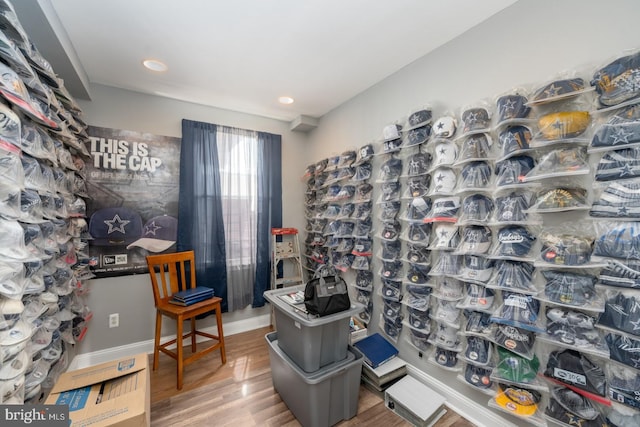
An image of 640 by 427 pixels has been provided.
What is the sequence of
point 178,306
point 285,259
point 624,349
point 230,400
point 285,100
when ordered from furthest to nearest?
point 285,259 < point 285,100 < point 178,306 < point 230,400 < point 624,349

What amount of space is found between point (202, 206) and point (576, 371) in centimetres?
303

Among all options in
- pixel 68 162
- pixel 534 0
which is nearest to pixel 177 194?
pixel 68 162

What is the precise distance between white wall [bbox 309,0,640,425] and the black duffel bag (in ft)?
2.54

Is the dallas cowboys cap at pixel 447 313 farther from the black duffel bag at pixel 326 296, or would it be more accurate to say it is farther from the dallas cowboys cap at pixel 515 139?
the dallas cowboys cap at pixel 515 139

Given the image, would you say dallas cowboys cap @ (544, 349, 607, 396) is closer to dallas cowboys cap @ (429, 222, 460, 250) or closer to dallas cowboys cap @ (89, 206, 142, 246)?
dallas cowboys cap @ (429, 222, 460, 250)

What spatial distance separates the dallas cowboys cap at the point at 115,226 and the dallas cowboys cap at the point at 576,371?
3220 mm

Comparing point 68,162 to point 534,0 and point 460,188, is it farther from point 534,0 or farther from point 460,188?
point 534,0

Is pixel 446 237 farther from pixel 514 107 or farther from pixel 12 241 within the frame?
pixel 12 241

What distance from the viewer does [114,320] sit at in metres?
2.29

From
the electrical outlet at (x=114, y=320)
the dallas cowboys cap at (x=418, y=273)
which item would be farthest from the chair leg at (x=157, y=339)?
the dallas cowboys cap at (x=418, y=273)

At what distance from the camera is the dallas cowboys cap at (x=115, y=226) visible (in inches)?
87.3

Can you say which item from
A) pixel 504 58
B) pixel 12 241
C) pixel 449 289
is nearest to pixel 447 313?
pixel 449 289

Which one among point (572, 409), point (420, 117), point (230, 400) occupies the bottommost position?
point (230, 400)

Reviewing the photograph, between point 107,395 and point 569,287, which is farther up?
point 569,287
